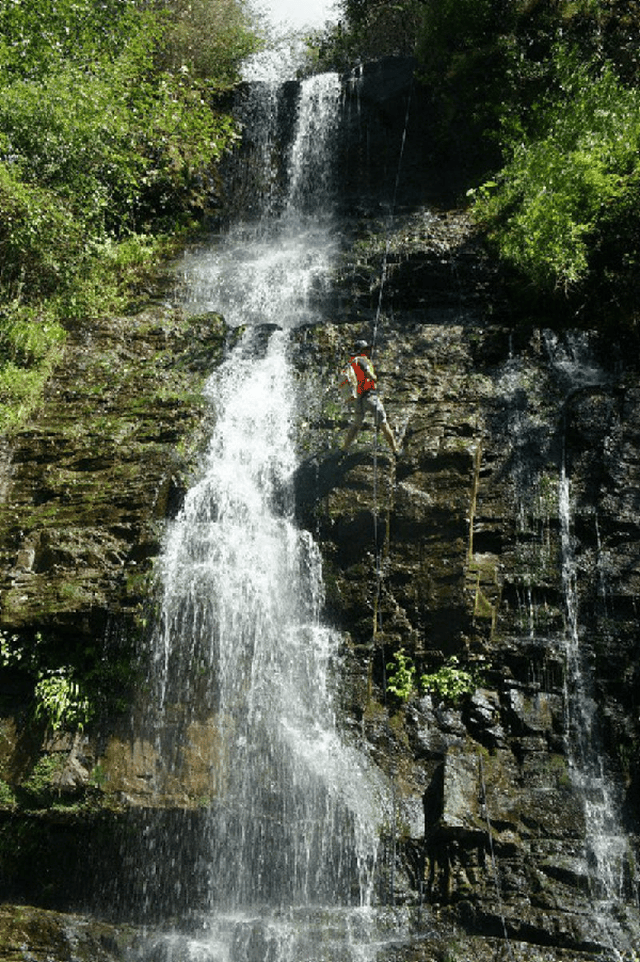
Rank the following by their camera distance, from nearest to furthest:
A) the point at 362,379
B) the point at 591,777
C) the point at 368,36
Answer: the point at 591,777, the point at 362,379, the point at 368,36

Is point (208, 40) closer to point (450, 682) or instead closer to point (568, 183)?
point (568, 183)

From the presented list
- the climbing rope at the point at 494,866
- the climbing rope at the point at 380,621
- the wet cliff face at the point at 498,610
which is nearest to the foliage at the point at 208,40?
the climbing rope at the point at 380,621

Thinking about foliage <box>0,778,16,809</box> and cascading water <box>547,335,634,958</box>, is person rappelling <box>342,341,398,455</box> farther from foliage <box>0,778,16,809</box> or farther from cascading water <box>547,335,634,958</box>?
foliage <box>0,778,16,809</box>

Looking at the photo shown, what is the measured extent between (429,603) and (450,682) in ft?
2.86

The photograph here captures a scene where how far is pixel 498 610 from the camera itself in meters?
8.42

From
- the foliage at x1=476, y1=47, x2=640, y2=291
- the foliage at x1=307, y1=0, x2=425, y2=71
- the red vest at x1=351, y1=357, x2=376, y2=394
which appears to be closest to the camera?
the red vest at x1=351, y1=357, x2=376, y2=394

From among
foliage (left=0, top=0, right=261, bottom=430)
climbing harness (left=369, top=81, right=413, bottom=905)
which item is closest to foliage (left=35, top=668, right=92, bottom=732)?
climbing harness (left=369, top=81, right=413, bottom=905)

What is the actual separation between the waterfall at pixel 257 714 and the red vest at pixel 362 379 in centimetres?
130

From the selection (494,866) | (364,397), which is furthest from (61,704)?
(364,397)

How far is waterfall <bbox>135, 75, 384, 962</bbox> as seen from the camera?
6.90 metres

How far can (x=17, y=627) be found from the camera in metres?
8.25

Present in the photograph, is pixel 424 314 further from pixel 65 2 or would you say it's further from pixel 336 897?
pixel 65 2

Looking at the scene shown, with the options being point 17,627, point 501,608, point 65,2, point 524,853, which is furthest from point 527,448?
point 65,2

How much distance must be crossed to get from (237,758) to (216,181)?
13671 mm
